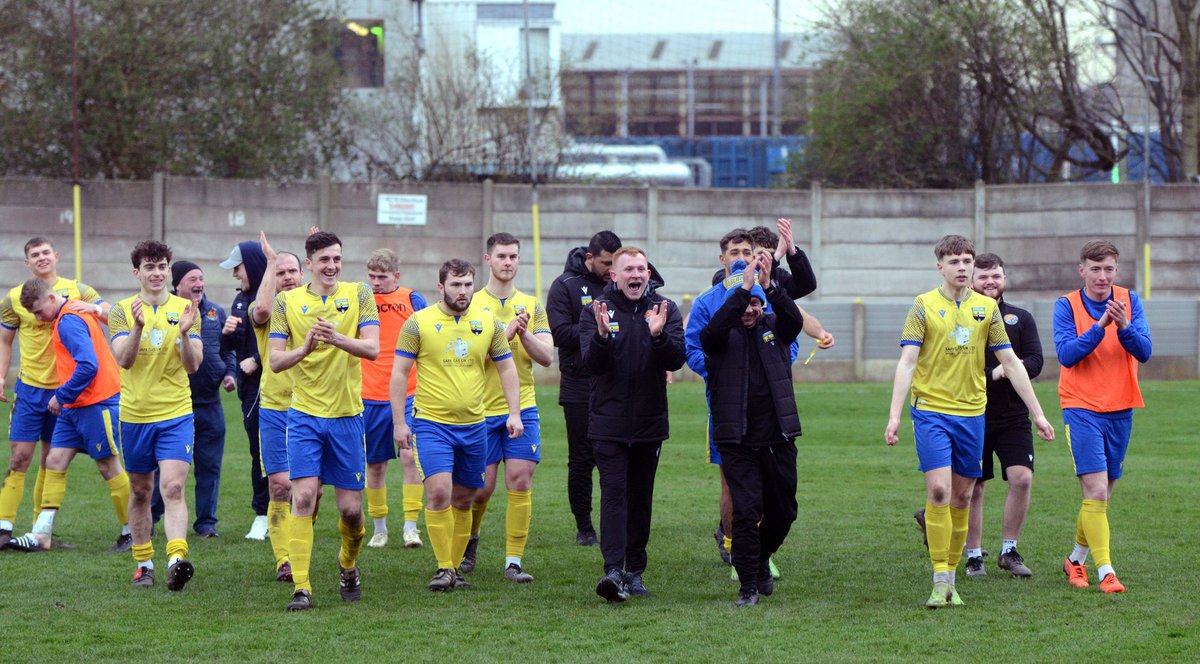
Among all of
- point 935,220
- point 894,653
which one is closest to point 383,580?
point 894,653

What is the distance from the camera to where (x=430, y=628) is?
7.06 metres

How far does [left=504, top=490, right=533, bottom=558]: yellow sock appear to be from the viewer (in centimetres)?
848

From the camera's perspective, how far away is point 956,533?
25.3 feet

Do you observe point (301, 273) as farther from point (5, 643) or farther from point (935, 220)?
point (935, 220)

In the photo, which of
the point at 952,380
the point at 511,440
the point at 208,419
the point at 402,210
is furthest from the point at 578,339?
the point at 402,210

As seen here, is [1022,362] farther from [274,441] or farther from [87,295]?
[87,295]

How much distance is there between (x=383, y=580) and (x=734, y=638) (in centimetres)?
256

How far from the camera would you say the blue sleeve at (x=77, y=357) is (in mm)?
9188

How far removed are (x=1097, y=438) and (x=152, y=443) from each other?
5.54 meters

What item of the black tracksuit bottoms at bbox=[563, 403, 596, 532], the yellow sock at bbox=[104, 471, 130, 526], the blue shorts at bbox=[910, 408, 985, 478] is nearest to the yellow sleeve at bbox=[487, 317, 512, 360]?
the black tracksuit bottoms at bbox=[563, 403, 596, 532]

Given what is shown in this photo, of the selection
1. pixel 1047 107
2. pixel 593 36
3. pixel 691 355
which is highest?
pixel 593 36

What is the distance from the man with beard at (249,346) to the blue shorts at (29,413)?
49.9 inches

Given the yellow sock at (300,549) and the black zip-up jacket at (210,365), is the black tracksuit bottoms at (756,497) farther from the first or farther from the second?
the black zip-up jacket at (210,365)

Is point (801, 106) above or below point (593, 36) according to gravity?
below
